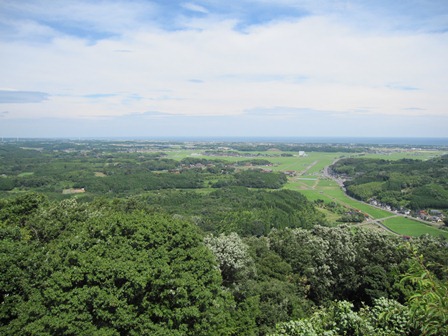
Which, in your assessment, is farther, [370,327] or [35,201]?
[35,201]

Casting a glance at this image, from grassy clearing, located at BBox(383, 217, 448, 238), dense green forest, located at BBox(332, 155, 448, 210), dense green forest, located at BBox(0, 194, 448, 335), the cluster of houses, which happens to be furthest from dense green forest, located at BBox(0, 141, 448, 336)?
dense green forest, located at BBox(332, 155, 448, 210)

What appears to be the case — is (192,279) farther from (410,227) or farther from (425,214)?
(425,214)

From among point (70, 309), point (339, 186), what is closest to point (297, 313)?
point (70, 309)

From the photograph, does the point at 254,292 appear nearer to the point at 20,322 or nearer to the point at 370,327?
the point at 370,327

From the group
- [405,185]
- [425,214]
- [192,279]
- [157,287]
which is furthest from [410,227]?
[157,287]

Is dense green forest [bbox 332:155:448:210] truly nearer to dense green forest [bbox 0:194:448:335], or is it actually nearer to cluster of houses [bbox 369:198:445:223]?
cluster of houses [bbox 369:198:445:223]

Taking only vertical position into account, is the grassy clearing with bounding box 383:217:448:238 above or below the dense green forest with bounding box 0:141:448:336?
below
